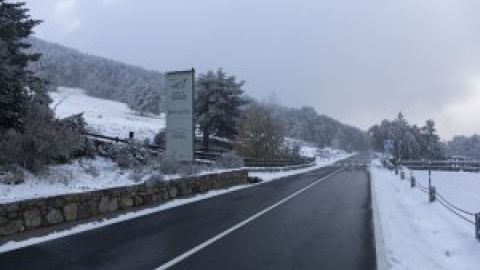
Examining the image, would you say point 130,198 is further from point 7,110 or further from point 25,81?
point 25,81

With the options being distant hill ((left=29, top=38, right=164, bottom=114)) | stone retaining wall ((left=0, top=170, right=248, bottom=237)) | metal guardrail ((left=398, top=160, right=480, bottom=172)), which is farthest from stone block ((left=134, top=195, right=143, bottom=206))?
distant hill ((left=29, top=38, right=164, bottom=114))

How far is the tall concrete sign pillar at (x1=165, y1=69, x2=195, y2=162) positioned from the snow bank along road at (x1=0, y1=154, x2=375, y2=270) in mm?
7913

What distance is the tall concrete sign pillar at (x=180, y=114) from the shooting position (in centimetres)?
2547

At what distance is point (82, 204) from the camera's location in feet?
46.7

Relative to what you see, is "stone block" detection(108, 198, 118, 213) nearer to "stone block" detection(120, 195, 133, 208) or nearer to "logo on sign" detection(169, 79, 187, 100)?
"stone block" detection(120, 195, 133, 208)

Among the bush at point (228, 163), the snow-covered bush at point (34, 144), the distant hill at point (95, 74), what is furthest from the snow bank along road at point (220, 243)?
the distant hill at point (95, 74)

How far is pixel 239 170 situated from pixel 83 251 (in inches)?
724

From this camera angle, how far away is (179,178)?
20.8 metres

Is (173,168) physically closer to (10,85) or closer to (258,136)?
(10,85)

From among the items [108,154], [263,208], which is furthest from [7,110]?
[263,208]

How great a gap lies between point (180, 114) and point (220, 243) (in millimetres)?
14915

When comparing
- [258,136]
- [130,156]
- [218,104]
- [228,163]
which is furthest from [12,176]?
[218,104]

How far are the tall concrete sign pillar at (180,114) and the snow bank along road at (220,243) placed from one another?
312 inches

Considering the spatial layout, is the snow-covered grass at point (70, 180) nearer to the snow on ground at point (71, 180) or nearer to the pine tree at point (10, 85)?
the snow on ground at point (71, 180)
